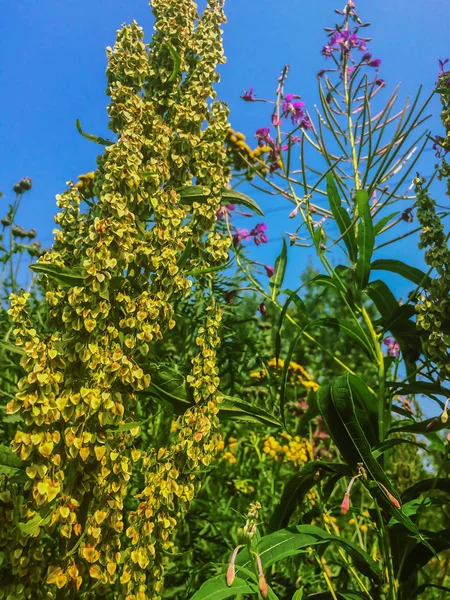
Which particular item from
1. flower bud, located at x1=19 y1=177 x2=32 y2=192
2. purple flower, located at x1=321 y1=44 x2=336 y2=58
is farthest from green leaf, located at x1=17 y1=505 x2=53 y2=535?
flower bud, located at x1=19 y1=177 x2=32 y2=192

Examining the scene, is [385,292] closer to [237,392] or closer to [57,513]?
[237,392]

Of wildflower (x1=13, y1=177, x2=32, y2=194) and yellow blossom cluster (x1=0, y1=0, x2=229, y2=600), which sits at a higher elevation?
wildflower (x1=13, y1=177, x2=32, y2=194)

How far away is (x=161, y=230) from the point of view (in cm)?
116

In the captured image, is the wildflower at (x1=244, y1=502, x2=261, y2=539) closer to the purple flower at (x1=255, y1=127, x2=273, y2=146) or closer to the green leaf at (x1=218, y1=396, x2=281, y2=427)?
the green leaf at (x1=218, y1=396, x2=281, y2=427)

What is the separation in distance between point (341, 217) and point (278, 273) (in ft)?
0.98

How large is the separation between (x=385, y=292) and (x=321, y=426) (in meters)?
1.22

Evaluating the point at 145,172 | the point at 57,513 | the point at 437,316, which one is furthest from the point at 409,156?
the point at 57,513

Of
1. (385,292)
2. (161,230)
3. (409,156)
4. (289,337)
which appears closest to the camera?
(161,230)

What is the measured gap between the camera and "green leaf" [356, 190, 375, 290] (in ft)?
4.77

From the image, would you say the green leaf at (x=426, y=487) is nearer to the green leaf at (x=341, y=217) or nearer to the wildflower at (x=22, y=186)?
the green leaf at (x=341, y=217)

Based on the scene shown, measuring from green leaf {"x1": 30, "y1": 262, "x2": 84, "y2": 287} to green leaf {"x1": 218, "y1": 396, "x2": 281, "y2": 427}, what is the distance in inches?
16.9

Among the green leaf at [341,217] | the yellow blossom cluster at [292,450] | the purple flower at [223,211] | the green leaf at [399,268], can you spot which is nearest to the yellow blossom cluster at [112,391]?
the green leaf at [341,217]

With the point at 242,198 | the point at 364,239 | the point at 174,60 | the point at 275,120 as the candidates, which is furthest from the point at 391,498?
the point at 275,120

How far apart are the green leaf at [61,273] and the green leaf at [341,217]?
83 cm
